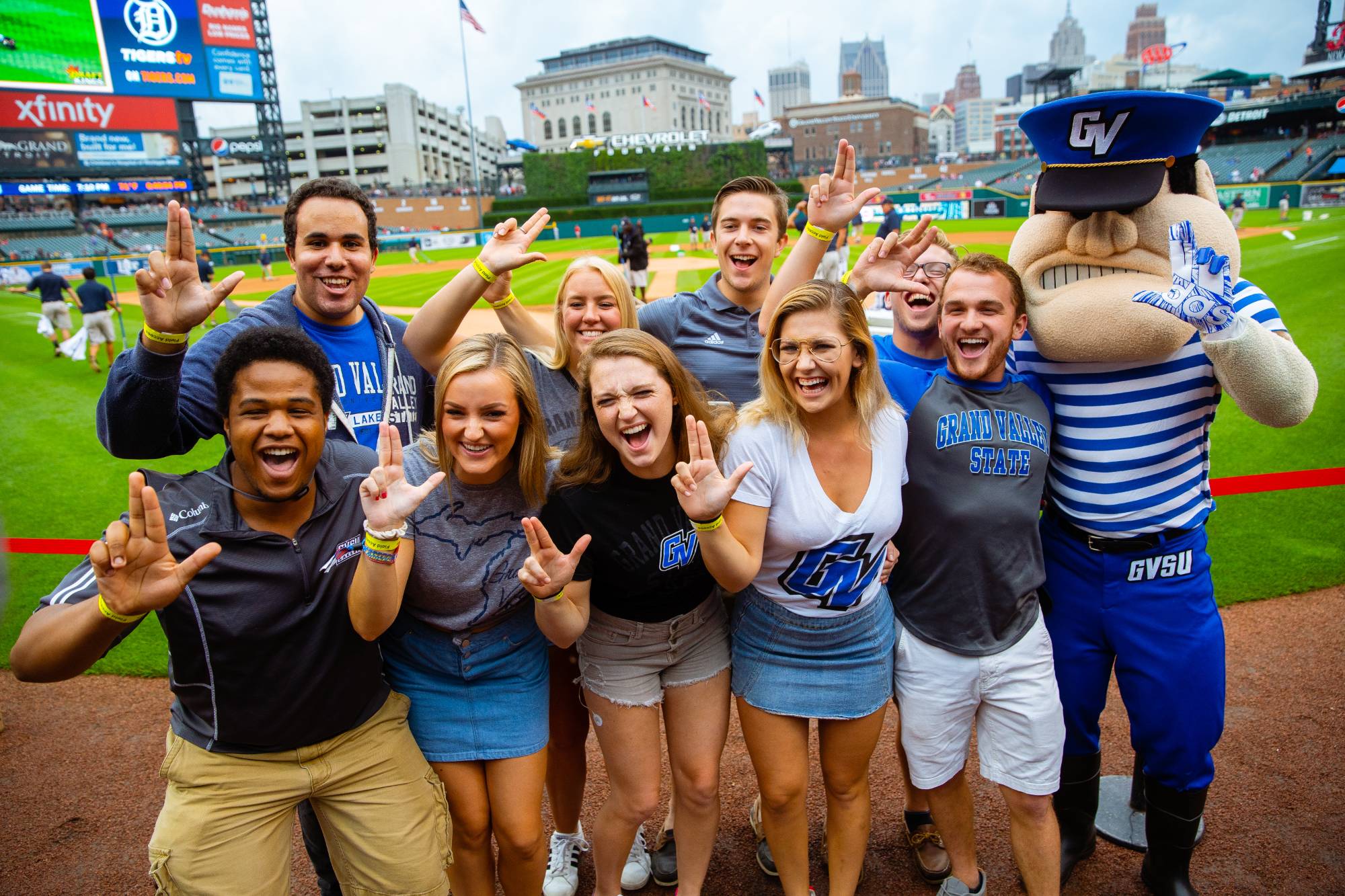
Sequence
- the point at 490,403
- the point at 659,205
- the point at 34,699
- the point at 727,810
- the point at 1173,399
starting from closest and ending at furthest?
the point at 490,403
the point at 1173,399
the point at 727,810
the point at 34,699
the point at 659,205

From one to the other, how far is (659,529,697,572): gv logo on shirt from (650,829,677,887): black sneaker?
4.44 feet

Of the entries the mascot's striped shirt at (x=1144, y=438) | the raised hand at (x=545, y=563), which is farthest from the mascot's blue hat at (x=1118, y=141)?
the raised hand at (x=545, y=563)

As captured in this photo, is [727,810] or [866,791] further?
[727,810]

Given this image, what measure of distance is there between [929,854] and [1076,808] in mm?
653

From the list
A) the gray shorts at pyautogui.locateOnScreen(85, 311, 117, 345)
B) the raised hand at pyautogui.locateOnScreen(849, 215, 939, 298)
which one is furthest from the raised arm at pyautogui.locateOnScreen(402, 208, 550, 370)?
the gray shorts at pyautogui.locateOnScreen(85, 311, 117, 345)

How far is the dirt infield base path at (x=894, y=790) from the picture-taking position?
3434mm

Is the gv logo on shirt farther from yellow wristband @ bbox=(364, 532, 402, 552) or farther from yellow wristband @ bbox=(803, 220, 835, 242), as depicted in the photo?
yellow wristband @ bbox=(803, 220, 835, 242)

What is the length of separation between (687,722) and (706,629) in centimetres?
35

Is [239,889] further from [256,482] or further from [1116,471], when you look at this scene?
[1116,471]

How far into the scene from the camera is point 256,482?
258 cm

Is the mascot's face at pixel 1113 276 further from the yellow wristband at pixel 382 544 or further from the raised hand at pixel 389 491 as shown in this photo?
the yellow wristband at pixel 382 544

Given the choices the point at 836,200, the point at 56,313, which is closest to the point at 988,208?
the point at 56,313

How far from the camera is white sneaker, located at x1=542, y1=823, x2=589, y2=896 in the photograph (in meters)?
3.46

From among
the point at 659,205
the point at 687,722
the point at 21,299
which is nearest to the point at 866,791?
the point at 687,722
